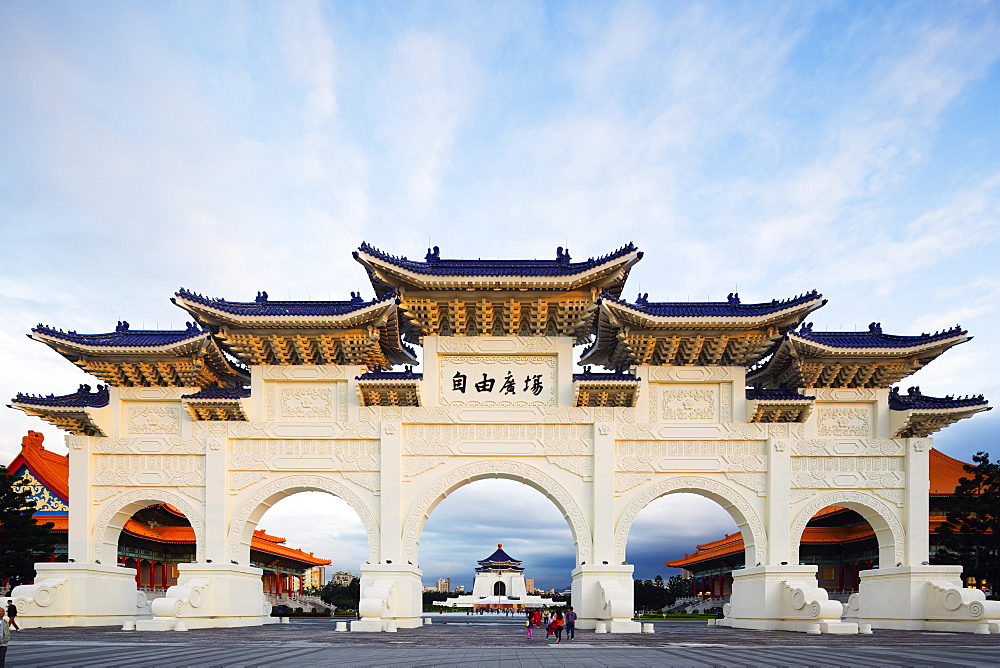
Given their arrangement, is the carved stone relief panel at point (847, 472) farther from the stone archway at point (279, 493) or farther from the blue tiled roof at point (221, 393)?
the blue tiled roof at point (221, 393)

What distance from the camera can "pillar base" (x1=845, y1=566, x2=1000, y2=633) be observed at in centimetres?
1786

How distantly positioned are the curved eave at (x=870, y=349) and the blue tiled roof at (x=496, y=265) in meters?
4.62

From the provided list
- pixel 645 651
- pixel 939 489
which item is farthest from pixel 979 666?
pixel 939 489

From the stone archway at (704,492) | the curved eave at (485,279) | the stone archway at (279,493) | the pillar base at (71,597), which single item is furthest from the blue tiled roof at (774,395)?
the pillar base at (71,597)

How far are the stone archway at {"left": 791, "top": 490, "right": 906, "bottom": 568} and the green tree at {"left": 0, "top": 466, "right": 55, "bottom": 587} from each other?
2073 centimetres

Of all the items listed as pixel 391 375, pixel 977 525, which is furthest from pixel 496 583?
pixel 391 375

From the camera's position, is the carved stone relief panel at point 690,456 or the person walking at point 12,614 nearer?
Result: the person walking at point 12,614

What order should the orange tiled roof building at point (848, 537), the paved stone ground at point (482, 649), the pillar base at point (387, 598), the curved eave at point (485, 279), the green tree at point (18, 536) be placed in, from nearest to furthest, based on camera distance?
1. the paved stone ground at point (482, 649)
2. the pillar base at point (387, 598)
3. the curved eave at point (485, 279)
4. the green tree at point (18, 536)
5. the orange tiled roof building at point (848, 537)

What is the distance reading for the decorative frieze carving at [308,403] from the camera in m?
19.5

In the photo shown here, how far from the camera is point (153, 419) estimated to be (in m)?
19.8

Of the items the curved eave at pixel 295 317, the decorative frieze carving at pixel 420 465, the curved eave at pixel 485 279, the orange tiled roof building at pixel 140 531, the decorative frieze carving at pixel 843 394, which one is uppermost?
the curved eave at pixel 485 279

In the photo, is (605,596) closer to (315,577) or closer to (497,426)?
(497,426)

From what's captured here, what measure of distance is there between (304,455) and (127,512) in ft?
15.7

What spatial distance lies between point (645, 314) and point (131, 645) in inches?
489
